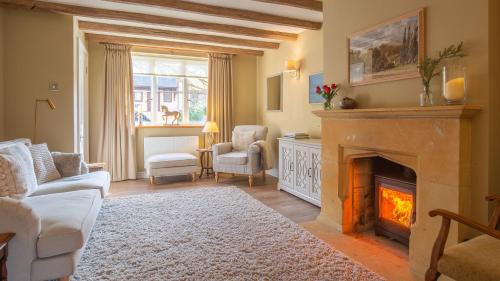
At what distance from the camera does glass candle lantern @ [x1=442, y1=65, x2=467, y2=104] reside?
1.89m

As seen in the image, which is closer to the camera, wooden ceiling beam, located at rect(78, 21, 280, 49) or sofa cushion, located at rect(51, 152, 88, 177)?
sofa cushion, located at rect(51, 152, 88, 177)

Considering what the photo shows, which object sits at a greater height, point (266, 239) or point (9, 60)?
point (9, 60)

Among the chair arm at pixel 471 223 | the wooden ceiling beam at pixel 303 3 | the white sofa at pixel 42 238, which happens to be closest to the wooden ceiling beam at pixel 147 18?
the wooden ceiling beam at pixel 303 3

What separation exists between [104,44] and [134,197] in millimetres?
2890

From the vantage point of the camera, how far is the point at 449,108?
6.03 ft

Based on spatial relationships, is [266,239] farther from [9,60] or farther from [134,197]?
[9,60]

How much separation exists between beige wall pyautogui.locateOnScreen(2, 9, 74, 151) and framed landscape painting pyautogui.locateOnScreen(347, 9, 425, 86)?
11.8ft

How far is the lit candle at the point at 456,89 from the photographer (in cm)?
189

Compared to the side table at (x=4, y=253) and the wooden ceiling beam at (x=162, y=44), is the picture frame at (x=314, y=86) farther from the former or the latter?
the side table at (x=4, y=253)

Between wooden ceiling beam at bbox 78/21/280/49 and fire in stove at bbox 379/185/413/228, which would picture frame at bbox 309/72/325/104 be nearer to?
wooden ceiling beam at bbox 78/21/280/49

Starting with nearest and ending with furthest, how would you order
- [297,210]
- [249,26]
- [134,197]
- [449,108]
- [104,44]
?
[449,108], [297,210], [134,197], [249,26], [104,44]

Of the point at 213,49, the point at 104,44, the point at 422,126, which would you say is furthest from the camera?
the point at 213,49

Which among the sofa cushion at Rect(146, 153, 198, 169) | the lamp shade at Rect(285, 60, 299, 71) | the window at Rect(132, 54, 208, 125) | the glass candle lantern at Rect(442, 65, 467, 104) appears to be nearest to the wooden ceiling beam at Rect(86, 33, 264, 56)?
the window at Rect(132, 54, 208, 125)

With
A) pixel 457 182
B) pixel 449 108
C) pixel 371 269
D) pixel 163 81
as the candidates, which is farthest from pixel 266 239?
pixel 163 81
